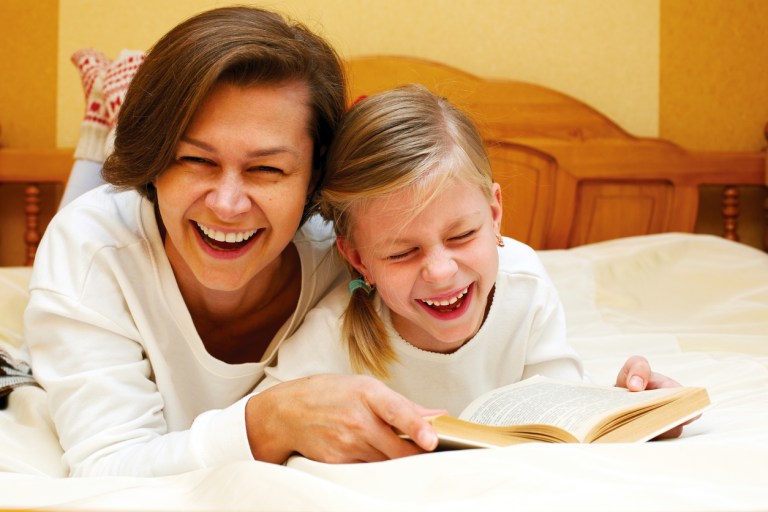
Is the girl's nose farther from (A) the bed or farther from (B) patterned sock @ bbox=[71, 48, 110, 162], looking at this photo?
(B) patterned sock @ bbox=[71, 48, 110, 162]

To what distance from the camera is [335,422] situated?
898mm

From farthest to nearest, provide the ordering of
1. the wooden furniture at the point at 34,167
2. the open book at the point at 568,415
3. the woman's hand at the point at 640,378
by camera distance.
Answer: the wooden furniture at the point at 34,167, the woman's hand at the point at 640,378, the open book at the point at 568,415

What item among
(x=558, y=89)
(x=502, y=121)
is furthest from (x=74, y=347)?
(x=558, y=89)

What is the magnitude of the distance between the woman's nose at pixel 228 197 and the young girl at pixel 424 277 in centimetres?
13

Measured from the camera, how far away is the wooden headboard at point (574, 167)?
2.60m

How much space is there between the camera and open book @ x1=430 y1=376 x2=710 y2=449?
848mm

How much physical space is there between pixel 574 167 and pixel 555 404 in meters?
1.74

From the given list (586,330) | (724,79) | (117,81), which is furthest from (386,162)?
(724,79)

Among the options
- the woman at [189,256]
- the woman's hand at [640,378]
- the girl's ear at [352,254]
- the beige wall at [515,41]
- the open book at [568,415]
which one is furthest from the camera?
the beige wall at [515,41]

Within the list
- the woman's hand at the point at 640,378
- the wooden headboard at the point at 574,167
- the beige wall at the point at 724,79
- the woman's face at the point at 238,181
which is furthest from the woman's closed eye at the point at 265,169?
the beige wall at the point at 724,79

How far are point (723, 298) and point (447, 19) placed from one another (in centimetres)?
128

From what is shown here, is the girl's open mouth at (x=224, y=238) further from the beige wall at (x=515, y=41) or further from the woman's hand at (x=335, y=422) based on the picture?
the beige wall at (x=515, y=41)

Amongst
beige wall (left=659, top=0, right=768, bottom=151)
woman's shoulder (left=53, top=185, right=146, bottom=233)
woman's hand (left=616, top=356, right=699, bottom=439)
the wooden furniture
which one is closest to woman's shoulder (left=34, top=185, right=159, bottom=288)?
woman's shoulder (left=53, top=185, right=146, bottom=233)

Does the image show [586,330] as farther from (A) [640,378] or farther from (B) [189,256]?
(B) [189,256]
